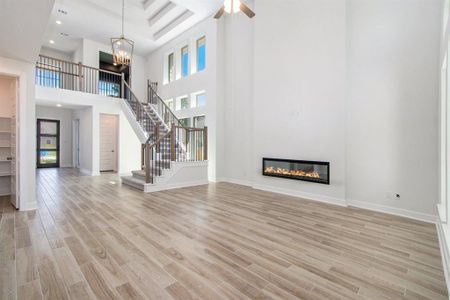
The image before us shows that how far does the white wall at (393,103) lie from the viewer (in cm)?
367

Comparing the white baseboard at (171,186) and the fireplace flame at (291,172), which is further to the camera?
the white baseboard at (171,186)

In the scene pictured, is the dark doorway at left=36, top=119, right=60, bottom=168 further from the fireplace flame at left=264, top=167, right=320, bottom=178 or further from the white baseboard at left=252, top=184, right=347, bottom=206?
the fireplace flame at left=264, top=167, right=320, bottom=178

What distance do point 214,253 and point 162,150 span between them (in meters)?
5.13

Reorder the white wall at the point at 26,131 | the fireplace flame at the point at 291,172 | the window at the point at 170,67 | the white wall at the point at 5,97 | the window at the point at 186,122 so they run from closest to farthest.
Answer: the white wall at the point at 26,131, the white wall at the point at 5,97, the fireplace flame at the point at 291,172, the window at the point at 186,122, the window at the point at 170,67

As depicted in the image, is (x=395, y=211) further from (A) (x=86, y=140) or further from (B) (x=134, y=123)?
(A) (x=86, y=140)

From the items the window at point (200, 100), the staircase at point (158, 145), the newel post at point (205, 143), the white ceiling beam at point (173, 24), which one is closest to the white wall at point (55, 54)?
the staircase at point (158, 145)

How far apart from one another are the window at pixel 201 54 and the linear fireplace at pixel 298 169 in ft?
15.7

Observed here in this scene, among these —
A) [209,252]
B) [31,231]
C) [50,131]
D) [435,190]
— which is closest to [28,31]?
[31,231]

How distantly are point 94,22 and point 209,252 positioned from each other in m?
10.3

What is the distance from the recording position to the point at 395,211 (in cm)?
401

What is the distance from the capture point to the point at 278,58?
577cm

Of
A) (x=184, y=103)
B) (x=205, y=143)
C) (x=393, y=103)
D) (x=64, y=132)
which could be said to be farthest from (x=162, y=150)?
(x=64, y=132)

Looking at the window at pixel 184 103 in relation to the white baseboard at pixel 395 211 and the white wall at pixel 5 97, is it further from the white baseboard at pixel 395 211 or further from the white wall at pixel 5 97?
the white baseboard at pixel 395 211

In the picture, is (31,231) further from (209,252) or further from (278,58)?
(278,58)
